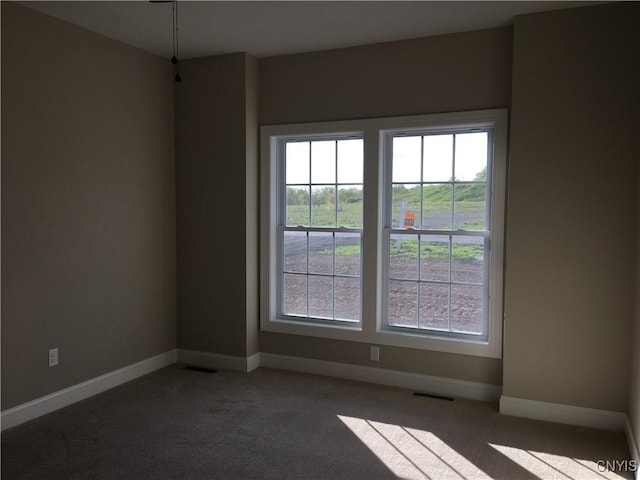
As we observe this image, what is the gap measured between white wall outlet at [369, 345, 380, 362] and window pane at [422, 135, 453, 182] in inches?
54.1

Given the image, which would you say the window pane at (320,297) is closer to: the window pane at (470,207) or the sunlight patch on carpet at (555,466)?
the window pane at (470,207)

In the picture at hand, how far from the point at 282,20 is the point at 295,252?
1.88 meters

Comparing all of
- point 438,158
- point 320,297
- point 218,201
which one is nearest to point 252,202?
point 218,201

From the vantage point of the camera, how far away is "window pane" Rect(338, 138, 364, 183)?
424cm

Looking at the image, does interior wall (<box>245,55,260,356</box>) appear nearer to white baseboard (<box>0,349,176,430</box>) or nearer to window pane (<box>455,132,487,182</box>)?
white baseboard (<box>0,349,176,430</box>)

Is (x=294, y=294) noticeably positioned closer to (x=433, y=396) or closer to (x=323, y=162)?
(x=323, y=162)

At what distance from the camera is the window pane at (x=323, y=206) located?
439 cm

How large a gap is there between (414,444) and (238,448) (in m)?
Answer: 1.03

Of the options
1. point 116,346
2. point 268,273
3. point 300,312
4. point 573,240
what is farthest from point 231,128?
point 573,240

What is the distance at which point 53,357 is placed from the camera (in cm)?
361

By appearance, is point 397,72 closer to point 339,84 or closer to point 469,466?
point 339,84

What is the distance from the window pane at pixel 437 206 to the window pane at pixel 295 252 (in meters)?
1.07

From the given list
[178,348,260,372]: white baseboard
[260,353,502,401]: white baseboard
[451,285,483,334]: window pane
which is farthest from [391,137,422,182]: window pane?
[178,348,260,372]: white baseboard

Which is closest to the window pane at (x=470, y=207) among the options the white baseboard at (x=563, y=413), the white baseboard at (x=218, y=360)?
the white baseboard at (x=563, y=413)
